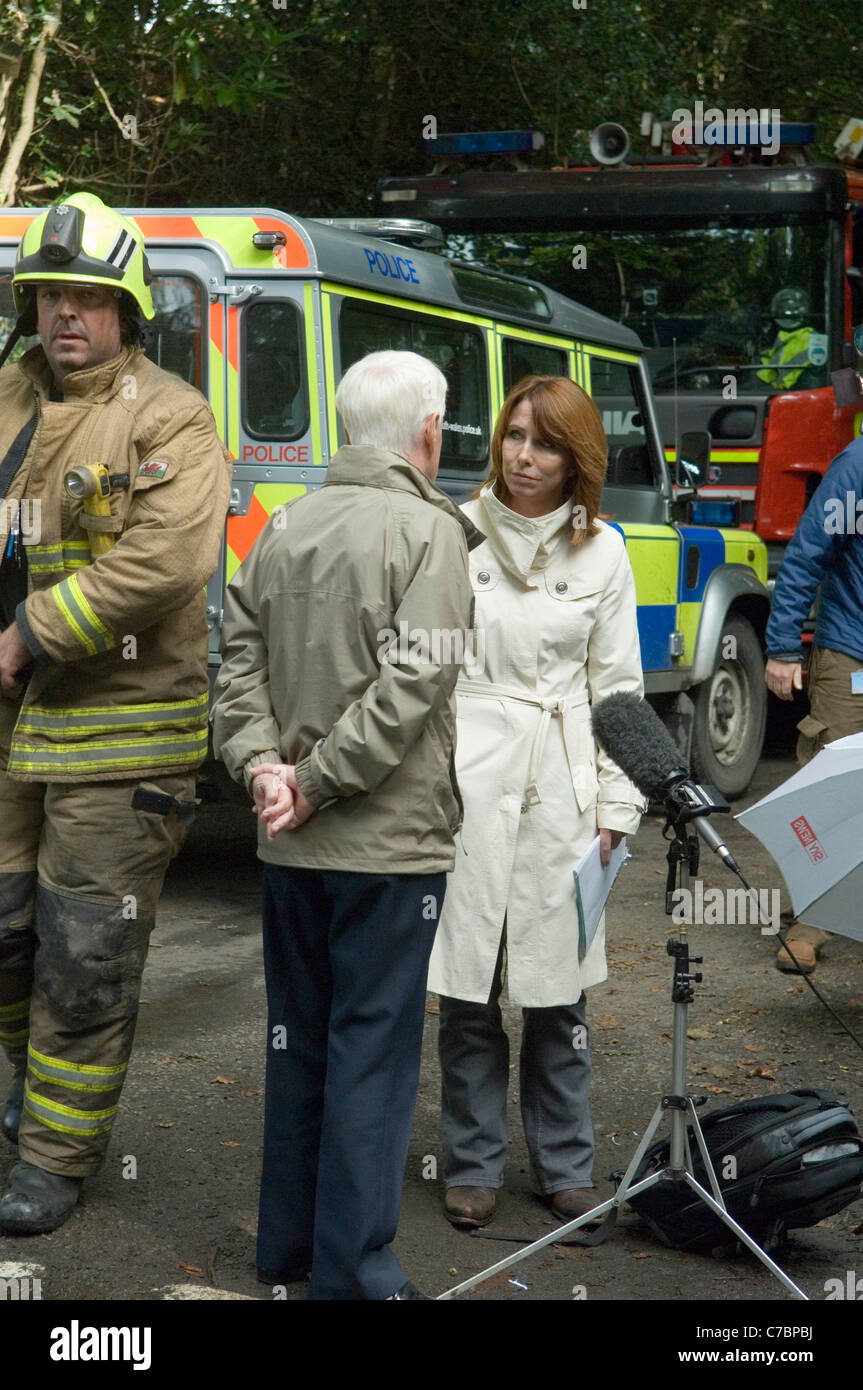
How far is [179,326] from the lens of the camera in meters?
6.01

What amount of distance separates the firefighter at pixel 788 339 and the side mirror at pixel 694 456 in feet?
5.68

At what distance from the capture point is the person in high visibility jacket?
996cm

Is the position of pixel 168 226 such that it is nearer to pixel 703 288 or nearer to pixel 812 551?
pixel 812 551

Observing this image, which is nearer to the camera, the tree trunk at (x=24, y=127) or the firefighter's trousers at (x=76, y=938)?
the firefighter's trousers at (x=76, y=938)

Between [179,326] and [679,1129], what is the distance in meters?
3.65

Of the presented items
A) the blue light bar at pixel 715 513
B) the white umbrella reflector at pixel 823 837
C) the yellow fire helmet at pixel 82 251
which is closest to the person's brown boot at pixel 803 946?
the white umbrella reflector at pixel 823 837

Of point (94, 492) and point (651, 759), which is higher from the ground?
point (94, 492)

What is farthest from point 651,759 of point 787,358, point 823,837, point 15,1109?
point 787,358

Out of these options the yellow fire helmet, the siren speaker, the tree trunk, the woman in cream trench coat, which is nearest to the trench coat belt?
the woman in cream trench coat

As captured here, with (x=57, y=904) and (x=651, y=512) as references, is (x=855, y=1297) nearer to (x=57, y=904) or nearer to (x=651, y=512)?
(x=57, y=904)

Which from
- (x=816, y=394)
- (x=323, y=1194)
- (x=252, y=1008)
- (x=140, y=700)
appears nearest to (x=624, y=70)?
(x=816, y=394)

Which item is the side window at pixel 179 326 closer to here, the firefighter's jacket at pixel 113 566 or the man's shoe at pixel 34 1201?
the firefighter's jacket at pixel 113 566

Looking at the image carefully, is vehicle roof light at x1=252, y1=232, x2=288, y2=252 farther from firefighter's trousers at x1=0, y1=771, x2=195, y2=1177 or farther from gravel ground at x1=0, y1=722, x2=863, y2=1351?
firefighter's trousers at x1=0, y1=771, x2=195, y2=1177

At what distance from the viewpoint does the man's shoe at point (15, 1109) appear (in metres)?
4.07
